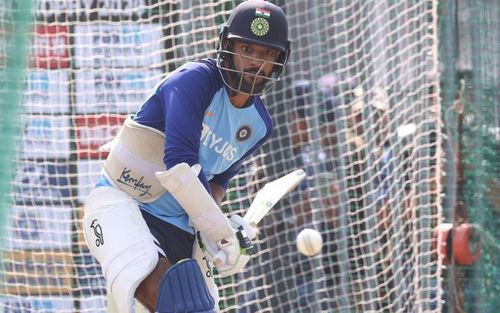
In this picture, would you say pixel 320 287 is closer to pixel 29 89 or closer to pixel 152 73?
pixel 152 73

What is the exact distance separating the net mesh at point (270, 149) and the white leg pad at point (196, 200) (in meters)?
2.98

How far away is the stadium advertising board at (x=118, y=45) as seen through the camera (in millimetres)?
7219

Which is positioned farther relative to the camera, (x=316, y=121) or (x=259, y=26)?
(x=316, y=121)

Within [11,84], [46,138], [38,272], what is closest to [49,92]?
[46,138]

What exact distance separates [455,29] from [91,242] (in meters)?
3.18

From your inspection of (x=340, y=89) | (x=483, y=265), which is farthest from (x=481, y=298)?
(x=340, y=89)

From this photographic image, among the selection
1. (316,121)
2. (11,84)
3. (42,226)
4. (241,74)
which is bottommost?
(42,226)

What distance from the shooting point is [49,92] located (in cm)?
720

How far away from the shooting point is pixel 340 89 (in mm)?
7246

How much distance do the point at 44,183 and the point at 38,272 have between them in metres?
0.57

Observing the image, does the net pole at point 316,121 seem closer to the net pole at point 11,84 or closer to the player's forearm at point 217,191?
the player's forearm at point 217,191

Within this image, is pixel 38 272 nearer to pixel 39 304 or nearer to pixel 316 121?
pixel 39 304

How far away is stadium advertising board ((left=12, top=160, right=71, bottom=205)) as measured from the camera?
7.21 m

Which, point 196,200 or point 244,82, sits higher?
point 244,82
